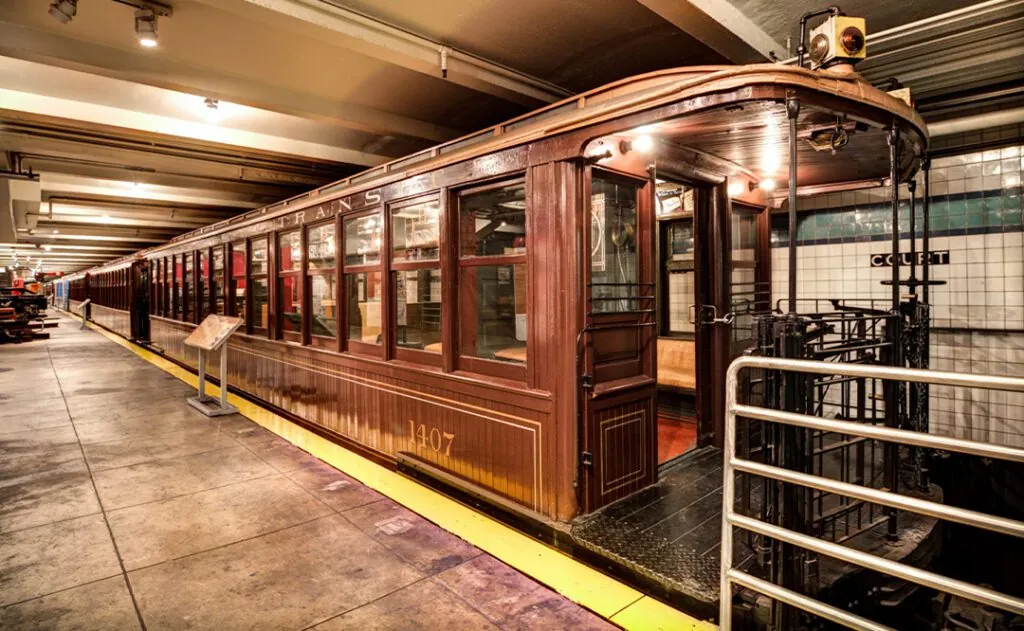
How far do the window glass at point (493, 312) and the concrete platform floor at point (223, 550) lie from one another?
1.37m

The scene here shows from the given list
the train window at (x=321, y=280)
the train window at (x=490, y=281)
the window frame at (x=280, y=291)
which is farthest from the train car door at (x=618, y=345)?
the window frame at (x=280, y=291)

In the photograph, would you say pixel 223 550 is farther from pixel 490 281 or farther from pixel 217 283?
pixel 217 283

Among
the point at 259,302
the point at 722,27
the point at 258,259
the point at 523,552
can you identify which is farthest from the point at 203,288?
the point at 722,27

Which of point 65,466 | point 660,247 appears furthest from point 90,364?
point 660,247

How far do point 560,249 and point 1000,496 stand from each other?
4385 millimetres

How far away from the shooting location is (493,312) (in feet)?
14.2

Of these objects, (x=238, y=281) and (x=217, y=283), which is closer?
(x=238, y=281)

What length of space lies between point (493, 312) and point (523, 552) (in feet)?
6.08

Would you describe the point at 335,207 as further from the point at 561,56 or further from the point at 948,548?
the point at 948,548

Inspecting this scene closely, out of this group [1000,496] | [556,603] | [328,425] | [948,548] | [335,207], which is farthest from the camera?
[328,425]

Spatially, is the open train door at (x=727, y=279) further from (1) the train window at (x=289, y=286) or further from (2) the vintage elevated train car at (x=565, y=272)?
(1) the train window at (x=289, y=286)

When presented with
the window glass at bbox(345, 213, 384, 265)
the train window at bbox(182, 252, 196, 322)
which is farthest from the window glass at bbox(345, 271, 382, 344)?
the train window at bbox(182, 252, 196, 322)

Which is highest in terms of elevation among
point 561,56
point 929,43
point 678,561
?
point 561,56

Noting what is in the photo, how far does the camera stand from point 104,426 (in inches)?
258
